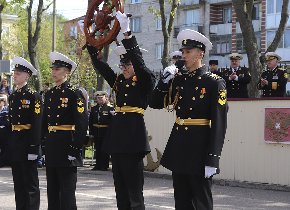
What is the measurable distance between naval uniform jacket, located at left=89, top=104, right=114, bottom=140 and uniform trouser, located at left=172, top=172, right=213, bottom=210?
34.1 feet

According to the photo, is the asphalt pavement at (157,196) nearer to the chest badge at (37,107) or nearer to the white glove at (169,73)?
the chest badge at (37,107)

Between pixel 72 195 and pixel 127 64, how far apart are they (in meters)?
1.72

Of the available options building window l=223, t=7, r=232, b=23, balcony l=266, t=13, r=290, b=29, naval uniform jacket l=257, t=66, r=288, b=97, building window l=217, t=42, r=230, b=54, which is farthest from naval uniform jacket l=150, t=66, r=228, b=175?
building window l=223, t=7, r=232, b=23

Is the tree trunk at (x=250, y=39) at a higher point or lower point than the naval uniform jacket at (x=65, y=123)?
higher

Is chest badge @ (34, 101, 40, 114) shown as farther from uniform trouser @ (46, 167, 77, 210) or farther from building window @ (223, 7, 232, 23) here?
building window @ (223, 7, 232, 23)

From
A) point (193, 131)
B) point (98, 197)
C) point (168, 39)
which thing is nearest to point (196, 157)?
point (193, 131)

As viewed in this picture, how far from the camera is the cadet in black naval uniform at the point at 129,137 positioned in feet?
24.4

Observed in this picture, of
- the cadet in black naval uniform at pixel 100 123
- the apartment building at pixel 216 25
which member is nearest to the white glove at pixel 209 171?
the cadet in black naval uniform at pixel 100 123

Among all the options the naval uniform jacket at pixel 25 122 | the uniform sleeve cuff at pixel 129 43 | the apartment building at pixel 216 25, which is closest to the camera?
the uniform sleeve cuff at pixel 129 43

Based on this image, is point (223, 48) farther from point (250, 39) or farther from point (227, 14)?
point (250, 39)

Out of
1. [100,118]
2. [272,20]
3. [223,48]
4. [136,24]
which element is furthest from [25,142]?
[136,24]

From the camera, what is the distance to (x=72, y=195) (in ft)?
26.6

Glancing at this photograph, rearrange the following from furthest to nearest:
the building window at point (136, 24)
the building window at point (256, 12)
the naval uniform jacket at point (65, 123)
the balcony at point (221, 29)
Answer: the building window at point (136, 24), the balcony at point (221, 29), the building window at point (256, 12), the naval uniform jacket at point (65, 123)

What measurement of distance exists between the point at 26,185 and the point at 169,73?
3026 mm
